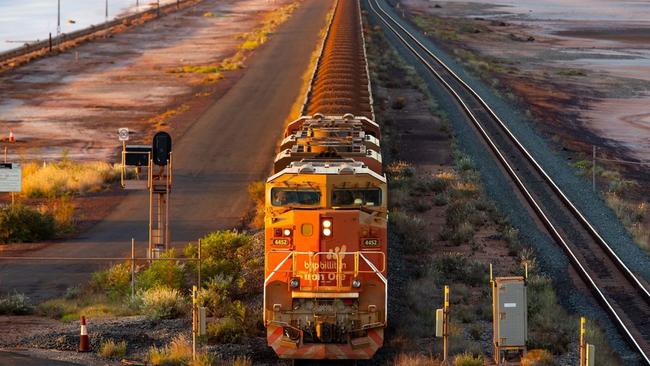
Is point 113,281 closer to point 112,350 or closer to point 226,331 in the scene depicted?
point 226,331

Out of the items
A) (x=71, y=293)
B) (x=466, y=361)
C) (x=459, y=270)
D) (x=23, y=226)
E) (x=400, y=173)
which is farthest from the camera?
(x=400, y=173)

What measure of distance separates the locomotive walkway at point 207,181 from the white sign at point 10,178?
2.33 m

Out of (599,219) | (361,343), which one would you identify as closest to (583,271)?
(599,219)

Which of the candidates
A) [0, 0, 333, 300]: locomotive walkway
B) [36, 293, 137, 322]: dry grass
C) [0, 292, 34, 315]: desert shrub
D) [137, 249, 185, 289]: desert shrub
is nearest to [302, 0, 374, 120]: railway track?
[0, 0, 333, 300]: locomotive walkway

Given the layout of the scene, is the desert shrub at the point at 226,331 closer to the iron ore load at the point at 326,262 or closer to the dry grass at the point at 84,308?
the iron ore load at the point at 326,262

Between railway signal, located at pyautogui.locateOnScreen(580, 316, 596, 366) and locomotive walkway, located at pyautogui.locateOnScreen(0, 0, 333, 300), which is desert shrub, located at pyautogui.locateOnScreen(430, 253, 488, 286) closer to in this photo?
railway signal, located at pyautogui.locateOnScreen(580, 316, 596, 366)

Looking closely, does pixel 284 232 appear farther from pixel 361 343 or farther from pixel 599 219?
pixel 599 219

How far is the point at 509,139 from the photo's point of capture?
49375mm

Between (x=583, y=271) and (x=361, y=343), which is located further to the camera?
(x=583, y=271)

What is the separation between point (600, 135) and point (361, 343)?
4024 centimetres

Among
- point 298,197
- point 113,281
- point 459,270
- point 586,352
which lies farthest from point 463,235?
point 586,352

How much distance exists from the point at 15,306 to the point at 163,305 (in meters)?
3.46

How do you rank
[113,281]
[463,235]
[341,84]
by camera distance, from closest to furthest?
[113,281] → [463,235] → [341,84]

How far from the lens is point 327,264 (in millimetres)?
20453
